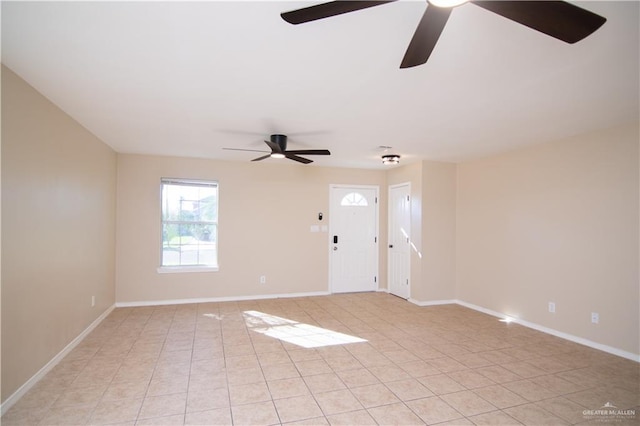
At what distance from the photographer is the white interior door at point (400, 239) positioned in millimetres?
5789

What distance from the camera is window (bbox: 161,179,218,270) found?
17.6 feet

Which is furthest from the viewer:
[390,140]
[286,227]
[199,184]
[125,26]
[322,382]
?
[286,227]

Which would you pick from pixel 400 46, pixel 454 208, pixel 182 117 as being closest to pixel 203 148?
pixel 182 117

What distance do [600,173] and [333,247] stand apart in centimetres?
403

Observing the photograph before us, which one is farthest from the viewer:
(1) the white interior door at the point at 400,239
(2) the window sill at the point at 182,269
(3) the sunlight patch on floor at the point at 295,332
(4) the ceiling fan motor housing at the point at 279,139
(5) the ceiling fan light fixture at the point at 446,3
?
(1) the white interior door at the point at 400,239

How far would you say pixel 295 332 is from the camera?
→ 405 cm

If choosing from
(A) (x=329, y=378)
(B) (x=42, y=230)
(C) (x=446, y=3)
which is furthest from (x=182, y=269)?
(C) (x=446, y=3)

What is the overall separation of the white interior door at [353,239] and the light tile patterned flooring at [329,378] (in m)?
1.92

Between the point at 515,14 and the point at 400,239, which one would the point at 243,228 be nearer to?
the point at 400,239

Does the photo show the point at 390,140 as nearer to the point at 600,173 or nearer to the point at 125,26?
the point at 600,173

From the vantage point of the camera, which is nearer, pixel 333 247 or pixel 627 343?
pixel 627 343

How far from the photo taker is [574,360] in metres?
3.26

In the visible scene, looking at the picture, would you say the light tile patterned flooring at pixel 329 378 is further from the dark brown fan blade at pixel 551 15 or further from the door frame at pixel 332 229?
the dark brown fan blade at pixel 551 15

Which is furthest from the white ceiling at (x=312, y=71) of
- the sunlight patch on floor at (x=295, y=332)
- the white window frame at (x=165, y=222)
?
the sunlight patch on floor at (x=295, y=332)
